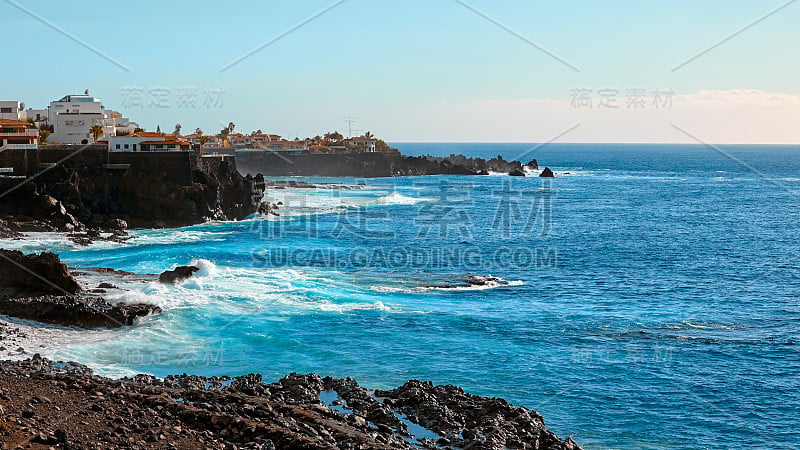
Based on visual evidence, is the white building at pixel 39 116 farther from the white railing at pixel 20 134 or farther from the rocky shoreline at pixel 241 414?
the rocky shoreline at pixel 241 414

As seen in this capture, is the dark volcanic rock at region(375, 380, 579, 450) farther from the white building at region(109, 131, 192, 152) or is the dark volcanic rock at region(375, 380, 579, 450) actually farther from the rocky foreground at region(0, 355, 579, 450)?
the white building at region(109, 131, 192, 152)

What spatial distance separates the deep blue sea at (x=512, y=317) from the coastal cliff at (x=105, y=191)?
11.0 ft

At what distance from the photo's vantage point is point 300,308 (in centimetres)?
3866

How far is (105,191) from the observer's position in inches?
2687

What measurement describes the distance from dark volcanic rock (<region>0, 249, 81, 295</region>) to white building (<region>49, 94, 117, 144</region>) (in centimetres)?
4396

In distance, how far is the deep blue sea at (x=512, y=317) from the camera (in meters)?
26.6

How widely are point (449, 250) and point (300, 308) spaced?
84.7 ft

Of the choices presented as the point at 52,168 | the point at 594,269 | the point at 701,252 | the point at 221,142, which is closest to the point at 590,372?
the point at 594,269

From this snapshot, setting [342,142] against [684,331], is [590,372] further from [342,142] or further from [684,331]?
[342,142]

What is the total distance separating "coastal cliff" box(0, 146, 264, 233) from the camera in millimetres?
62906

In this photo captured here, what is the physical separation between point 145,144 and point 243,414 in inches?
2320

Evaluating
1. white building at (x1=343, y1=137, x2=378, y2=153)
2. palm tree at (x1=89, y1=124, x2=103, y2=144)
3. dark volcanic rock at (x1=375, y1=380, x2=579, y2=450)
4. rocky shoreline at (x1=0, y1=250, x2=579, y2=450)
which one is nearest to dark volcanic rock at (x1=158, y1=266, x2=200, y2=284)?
rocky shoreline at (x1=0, y1=250, x2=579, y2=450)

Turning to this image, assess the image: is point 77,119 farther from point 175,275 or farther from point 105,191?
point 175,275

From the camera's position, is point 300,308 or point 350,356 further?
point 300,308
